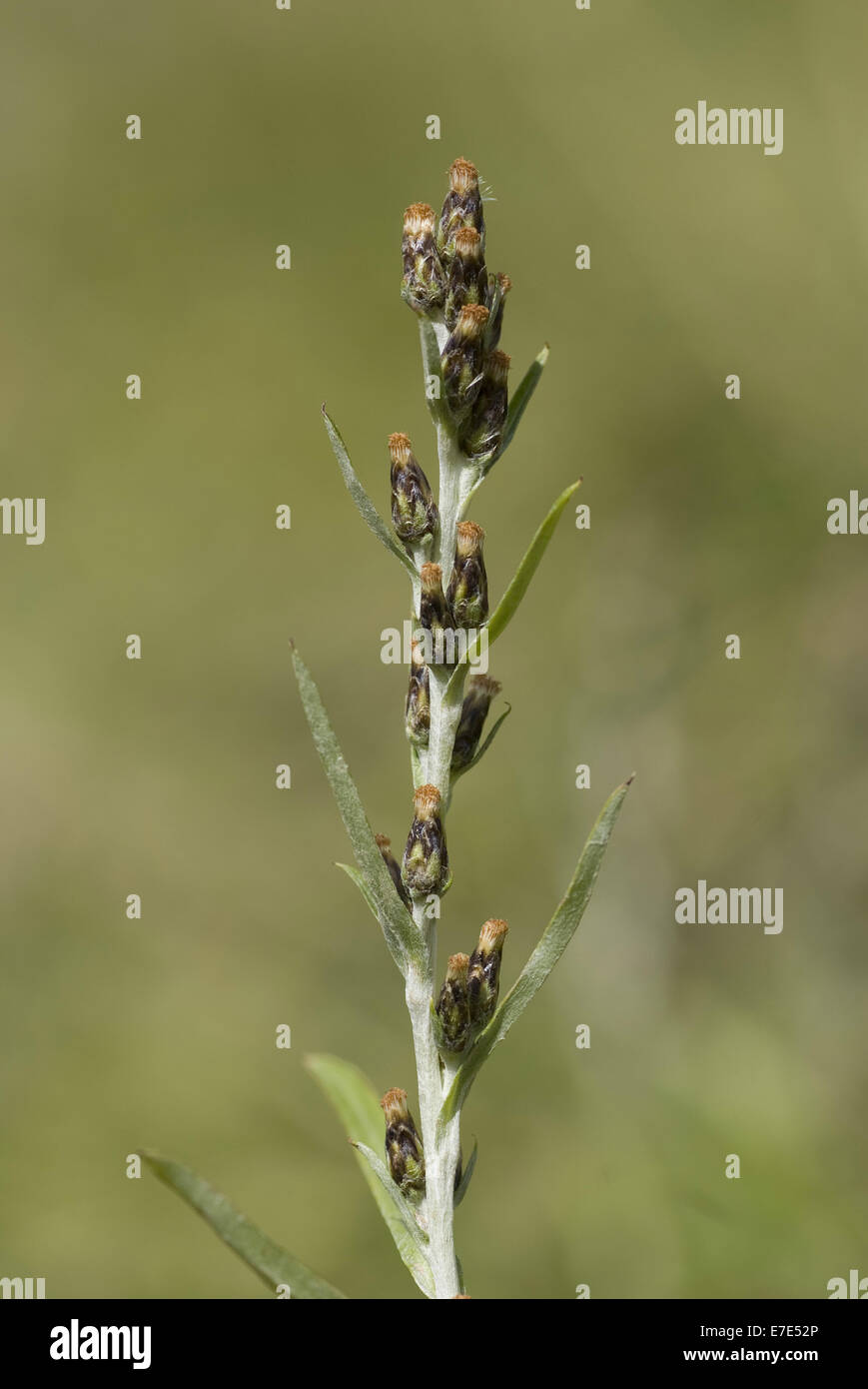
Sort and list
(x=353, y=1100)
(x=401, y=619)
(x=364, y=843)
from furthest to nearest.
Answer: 1. (x=401, y=619)
2. (x=353, y=1100)
3. (x=364, y=843)

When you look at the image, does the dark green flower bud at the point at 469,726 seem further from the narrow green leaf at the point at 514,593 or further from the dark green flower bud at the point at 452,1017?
the dark green flower bud at the point at 452,1017

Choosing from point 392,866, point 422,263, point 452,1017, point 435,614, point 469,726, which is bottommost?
point 452,1017

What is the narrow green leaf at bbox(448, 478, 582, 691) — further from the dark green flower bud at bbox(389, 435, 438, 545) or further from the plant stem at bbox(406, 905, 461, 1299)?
the plant stem at bbox(406, 905, 461, 1299)

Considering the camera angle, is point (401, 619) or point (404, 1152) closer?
point (404, 1152)

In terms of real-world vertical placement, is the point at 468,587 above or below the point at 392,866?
above

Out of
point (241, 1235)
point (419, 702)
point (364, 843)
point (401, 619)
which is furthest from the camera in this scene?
point (401, 619)

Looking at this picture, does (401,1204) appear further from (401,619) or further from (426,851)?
(401,619)

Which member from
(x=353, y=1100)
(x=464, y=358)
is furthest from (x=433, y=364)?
(x=353, y=1100)
